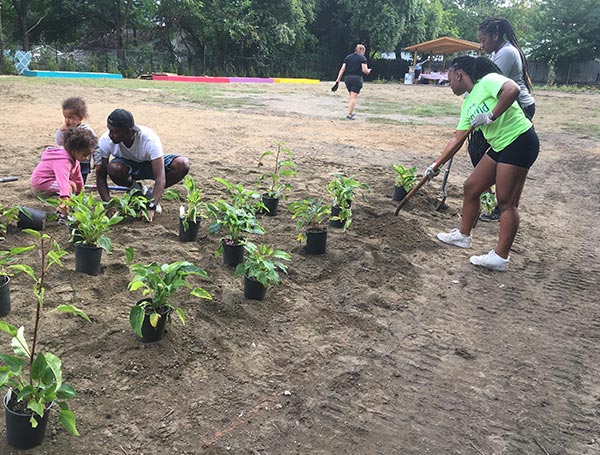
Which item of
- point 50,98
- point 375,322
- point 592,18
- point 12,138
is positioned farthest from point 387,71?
point 375,322

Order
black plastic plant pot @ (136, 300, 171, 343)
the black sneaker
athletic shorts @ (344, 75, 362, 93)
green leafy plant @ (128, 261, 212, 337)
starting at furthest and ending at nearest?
1. athletic shorts @ (344, 75, 362, 93)
2. the black sneaker
3. black plastic plant pot @ (136, 300, 171, 343)
4. green leafy plant @ (128, 261, 212, 337)

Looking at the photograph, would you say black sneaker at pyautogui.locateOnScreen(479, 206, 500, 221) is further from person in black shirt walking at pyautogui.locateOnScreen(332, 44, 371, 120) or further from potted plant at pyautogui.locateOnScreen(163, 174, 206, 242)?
person in black shirt walking at pyautogui.locateOnScreen(332, 44, 371, 120)

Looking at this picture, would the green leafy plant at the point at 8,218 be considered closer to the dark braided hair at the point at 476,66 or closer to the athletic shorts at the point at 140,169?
the athletic shorts at the point at 140,169

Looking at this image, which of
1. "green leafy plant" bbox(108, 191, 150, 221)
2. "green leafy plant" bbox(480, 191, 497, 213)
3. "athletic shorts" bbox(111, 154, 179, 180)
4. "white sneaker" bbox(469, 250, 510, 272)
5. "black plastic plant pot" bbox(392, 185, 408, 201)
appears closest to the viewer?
"green leafy plant" bbox(108, 191, 150, 221)

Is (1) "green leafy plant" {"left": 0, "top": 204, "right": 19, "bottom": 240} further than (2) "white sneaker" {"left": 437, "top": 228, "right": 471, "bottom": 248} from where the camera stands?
No

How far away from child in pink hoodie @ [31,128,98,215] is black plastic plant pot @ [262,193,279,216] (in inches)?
59.7

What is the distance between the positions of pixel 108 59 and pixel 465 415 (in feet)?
106

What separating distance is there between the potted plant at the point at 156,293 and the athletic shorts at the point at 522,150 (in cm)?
248

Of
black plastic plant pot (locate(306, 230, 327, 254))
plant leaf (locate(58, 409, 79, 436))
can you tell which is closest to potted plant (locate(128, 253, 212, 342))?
plant leaf (locate(58, 409, 79, 436))

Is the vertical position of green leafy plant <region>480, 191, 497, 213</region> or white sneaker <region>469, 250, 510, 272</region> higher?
green leafy plant <region>480, 191, 497, 213</region>

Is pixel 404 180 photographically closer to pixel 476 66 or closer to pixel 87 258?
pixel 476 66

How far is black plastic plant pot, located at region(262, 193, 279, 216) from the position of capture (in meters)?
4.82

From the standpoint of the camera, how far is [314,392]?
2.48 meters

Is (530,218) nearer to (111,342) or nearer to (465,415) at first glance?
(465,415)
